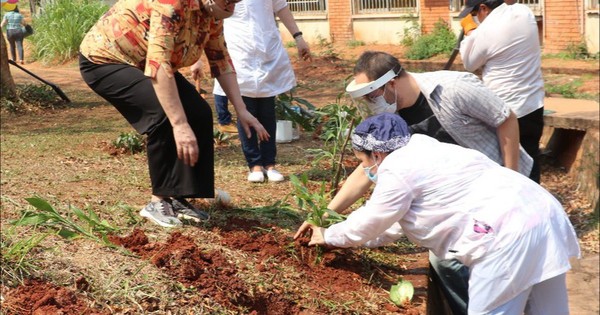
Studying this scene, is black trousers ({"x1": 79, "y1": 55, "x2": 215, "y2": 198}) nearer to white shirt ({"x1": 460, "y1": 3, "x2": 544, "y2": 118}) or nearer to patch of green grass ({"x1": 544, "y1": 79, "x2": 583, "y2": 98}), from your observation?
white shirt ({"x1": 460, "y1": 3, "x2": 544, "y2": 118})

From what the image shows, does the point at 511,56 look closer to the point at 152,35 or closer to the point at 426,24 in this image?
the point at 152,35

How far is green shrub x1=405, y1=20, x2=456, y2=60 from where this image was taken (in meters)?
17.0

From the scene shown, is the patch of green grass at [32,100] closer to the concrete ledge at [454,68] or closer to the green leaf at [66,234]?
the concrete ledge at [454,68]

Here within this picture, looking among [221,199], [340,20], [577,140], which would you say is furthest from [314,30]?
[221,199]

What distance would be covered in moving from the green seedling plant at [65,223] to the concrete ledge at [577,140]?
428cm

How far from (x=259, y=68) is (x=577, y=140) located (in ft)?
11.1

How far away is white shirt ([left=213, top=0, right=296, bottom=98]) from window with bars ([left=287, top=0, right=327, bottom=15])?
1508 cm

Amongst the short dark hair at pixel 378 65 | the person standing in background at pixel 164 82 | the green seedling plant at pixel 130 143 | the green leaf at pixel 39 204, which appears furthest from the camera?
the green seedling plant at pixel 130 143

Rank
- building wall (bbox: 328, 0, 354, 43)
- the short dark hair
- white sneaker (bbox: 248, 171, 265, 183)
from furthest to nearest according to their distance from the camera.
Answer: building wall (bbox: 328, 0, 354, 43) → white sneaker (bbox: 248, 171, 265, 183) → the short dark hair

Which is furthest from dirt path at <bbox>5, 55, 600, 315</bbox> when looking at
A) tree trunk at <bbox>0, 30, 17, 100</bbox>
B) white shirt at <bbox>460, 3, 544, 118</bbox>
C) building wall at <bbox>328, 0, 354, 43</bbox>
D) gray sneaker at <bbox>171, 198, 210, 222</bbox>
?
building wall at <bbox>328, 0, 354, 43</bbox>

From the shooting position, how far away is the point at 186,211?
485 centimetres

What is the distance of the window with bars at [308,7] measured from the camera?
22.2 m

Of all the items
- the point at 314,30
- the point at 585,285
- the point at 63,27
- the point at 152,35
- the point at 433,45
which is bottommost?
the point at 585,285

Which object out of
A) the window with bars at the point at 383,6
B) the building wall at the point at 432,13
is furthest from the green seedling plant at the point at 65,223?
the window with bars at the point at 383,6
